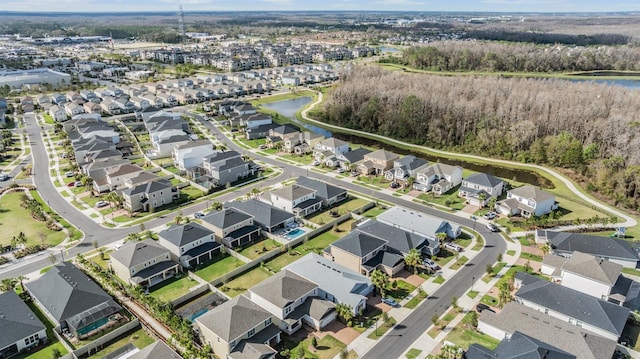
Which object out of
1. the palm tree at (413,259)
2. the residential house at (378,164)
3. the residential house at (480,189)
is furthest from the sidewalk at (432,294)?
the residential house at (378,164)

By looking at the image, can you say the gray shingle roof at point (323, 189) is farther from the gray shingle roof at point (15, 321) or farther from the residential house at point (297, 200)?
the gray shingle roof at point (15, 321)

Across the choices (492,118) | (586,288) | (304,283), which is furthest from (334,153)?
(586,288)

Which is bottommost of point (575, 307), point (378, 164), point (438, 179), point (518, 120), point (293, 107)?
point (293, 107)

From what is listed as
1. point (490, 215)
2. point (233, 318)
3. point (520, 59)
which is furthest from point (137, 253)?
point (520, 59)

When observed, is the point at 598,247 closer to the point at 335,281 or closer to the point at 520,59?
the point at 335,281

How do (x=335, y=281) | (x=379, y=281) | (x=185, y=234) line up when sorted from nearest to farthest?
(x=335, y=281), (x=379, y=281), (x=185, y=234)

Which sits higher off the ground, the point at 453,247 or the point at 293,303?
the point at 293,303

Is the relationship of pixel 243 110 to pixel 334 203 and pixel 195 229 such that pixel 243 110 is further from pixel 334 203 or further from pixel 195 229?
pixel 195 229
